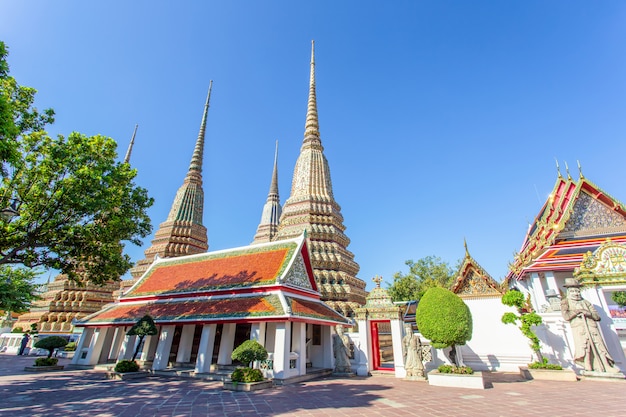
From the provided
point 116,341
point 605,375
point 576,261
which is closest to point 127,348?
point 116,341

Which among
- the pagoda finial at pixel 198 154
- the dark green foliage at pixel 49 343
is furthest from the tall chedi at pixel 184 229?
the dark green foliage at pixel 49 343

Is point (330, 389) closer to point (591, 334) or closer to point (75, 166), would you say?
point (591, 334)

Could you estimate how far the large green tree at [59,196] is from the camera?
10852mm

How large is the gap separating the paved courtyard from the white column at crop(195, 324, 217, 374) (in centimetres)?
108

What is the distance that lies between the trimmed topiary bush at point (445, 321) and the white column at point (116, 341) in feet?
51.0

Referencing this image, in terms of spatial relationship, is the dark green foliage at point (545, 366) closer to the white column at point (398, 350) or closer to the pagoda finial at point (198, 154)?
the white column at point (398, 350)

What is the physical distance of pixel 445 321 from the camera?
10.4 metres

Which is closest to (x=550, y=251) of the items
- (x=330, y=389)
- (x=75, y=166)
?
(x=330, y=389)

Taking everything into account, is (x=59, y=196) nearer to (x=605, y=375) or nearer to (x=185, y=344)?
(x=185, y=344)

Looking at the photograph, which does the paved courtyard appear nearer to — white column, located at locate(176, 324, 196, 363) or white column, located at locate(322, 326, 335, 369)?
white column, located at locate(176, 324, 196, 363)

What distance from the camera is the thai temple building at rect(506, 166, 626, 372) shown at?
11.8 m

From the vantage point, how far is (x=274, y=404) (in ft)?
25.1

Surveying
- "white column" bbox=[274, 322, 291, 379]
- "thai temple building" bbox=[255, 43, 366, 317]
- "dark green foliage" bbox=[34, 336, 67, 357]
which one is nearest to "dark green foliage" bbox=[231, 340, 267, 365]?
"white column" bbox=[274, 322, 291, 379]

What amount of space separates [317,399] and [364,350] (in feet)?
18.7
